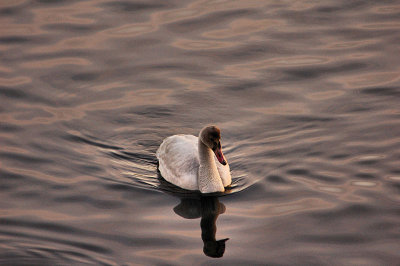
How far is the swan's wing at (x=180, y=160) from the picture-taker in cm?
1432

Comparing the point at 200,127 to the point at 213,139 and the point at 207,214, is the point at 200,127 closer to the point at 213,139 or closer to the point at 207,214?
the point at 213,139

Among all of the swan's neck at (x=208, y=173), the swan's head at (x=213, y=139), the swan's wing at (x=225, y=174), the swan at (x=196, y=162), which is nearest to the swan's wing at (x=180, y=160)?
the swan at (x=196, y=162)

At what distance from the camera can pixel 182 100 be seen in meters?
17.4

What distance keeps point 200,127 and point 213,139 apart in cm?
269

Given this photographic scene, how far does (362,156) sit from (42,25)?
377 inches

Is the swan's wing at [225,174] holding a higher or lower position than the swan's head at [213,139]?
lower

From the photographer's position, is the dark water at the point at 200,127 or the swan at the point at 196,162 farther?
the swan at the point at 196,162

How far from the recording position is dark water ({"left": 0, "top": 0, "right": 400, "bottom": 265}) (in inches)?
496

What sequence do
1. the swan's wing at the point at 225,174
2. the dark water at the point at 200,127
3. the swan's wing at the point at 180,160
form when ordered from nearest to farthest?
the dark water at the point at 200,127, the swan's wing at the point at 225,174, the swan's wing at the point at 180,160

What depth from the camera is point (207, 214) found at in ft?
44.3

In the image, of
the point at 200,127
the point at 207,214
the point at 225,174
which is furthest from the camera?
the point at 200,127

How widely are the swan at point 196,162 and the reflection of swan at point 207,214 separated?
0.27 meters

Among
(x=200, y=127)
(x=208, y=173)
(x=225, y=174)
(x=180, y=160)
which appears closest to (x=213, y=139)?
(x=208, y=173)

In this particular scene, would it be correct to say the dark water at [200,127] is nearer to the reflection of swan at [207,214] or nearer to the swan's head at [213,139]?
the reflection of swan at [207,214]
